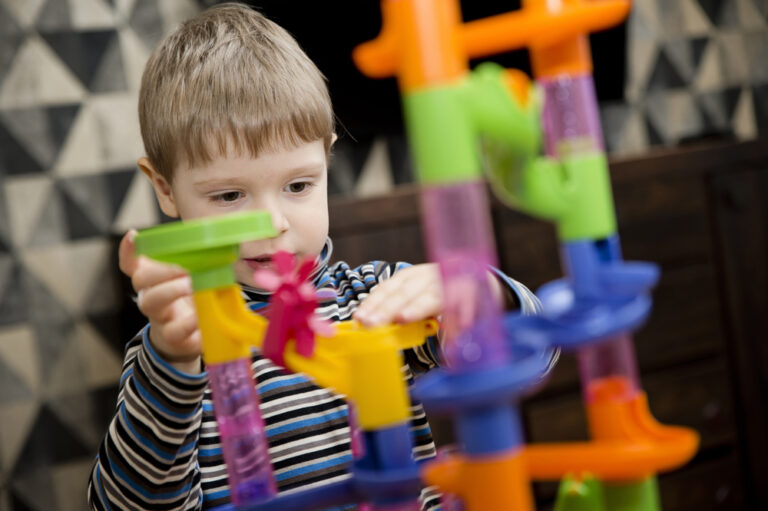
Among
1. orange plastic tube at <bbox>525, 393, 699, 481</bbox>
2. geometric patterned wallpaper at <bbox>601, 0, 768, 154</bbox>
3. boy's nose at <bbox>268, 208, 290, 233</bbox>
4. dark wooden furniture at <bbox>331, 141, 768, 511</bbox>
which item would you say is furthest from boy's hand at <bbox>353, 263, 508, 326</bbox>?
geometric patterned wallpaper at <bbox>601, 0, 768, 154</bbox>

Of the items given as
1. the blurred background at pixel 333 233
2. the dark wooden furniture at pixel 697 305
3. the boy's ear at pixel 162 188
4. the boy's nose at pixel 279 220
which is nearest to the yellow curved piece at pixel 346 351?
the boy's nose at pixel 279 220

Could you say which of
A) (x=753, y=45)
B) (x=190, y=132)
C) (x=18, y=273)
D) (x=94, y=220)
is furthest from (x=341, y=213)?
(x=753, y=45)

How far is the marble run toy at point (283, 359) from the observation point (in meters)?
0.47

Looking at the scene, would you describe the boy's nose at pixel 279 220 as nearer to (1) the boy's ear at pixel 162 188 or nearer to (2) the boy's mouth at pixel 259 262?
(2) the boy's mouth at pixel 259 262

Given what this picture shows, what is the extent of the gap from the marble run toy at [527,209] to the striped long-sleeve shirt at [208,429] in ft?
0.83

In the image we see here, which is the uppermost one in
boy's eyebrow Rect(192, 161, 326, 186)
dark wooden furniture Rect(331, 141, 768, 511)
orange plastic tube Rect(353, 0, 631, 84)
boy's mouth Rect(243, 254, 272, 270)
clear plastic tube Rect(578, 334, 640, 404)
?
orange plastic tube Rect(353, 0, 631, 84)

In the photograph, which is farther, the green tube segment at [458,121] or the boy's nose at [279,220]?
the boy's nose at [279,220]

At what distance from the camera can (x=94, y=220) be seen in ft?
6.93

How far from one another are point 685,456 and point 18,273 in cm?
188

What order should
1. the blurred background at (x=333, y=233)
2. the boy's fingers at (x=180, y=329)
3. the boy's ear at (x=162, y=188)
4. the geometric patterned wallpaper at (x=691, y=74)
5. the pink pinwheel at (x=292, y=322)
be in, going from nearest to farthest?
the pink pinwheel at (x=292, y=322) → the boy's fingers at (x=180, y=329) → the boy's ear at (x=162, y=188) → the blurred background at (x=333, y=233) → the geometric patterned wallpaper at (x=691, y=74)

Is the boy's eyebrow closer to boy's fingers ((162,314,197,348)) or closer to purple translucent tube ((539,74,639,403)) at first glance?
boy's fingers ((162,314,197,348))

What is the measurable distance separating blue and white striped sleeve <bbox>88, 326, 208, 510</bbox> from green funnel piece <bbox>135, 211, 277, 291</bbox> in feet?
0.57

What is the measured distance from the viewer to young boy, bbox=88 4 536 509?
0.71m

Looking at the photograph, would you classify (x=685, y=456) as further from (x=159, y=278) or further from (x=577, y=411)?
(x=577, y=411)
